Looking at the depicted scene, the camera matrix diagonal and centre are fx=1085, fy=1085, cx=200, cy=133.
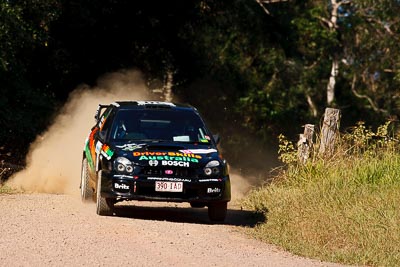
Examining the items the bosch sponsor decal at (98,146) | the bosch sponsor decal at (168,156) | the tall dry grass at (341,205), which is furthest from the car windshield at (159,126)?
the tall dry grass at (341,205)

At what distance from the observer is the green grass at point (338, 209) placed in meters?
12.1

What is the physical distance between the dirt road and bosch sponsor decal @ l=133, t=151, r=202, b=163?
0.80m

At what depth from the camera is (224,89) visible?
4141 cm

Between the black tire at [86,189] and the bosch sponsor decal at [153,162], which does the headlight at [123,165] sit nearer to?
the bosch sponsor decal at [153,162]

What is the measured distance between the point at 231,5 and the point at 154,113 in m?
19.8

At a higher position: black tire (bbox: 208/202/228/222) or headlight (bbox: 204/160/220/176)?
headlight (bbox: 204/160/220/176)

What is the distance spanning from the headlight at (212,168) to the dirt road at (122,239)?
2.25 ft

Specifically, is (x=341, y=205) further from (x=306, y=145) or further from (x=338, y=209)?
(x=306, y=145)

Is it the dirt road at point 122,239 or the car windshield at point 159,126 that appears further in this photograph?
the car windshield at point 159,126

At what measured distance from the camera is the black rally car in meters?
14.0

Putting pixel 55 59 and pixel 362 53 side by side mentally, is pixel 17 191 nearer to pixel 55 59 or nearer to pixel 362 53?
pixel 55 59

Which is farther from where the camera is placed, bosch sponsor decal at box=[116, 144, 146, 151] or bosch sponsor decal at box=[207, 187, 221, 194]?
bosch sponsor decal at box=[116, 144, 146, 151]

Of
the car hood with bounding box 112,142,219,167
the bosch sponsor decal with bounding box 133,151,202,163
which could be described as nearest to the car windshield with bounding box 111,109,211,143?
the car hood with bounding box 112,142,219,167

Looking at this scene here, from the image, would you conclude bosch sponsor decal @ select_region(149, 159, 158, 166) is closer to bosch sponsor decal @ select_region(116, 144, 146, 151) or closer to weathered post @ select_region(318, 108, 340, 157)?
bosch sponsor decal @ select_region(116, 144, 146, 151)
